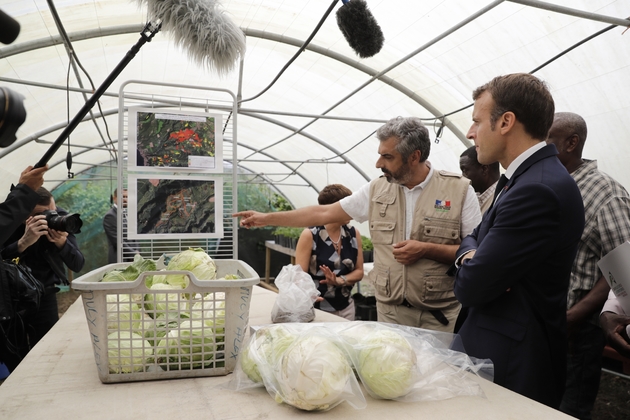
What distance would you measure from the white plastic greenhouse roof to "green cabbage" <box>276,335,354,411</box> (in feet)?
6.98

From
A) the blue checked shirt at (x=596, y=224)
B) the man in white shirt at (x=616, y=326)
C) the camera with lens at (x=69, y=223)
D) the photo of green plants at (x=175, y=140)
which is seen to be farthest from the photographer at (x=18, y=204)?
the blue checked shirt at (x=596, y=224)

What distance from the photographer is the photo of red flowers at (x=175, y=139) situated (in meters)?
→ 1.80

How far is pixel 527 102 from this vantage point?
1.47 meters

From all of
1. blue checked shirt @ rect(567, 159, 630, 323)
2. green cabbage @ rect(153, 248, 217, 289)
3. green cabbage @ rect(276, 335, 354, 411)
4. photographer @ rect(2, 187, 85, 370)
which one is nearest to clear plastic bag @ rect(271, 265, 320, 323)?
green cabbage @ rect(153, 248, 217, 289)

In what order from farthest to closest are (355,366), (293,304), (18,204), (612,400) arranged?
(612,400), (18,204), (293,304), (355,366)

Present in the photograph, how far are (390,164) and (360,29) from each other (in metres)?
0.83

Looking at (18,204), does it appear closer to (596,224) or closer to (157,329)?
(157,329)

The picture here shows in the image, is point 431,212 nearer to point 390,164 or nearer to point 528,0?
point 390,164

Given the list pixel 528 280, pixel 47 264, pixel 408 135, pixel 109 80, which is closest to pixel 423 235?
pixel 408 135

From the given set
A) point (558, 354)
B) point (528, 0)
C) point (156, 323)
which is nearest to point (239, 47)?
point (156, 323)

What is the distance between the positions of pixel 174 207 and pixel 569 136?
2.05 m

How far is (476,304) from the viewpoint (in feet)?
4.72

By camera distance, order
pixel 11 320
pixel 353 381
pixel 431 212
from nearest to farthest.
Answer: pixel 353 381 → pixel 431 212 → pixel 11 320

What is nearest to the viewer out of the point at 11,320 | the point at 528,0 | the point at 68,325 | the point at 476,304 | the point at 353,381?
the point at 353,381
